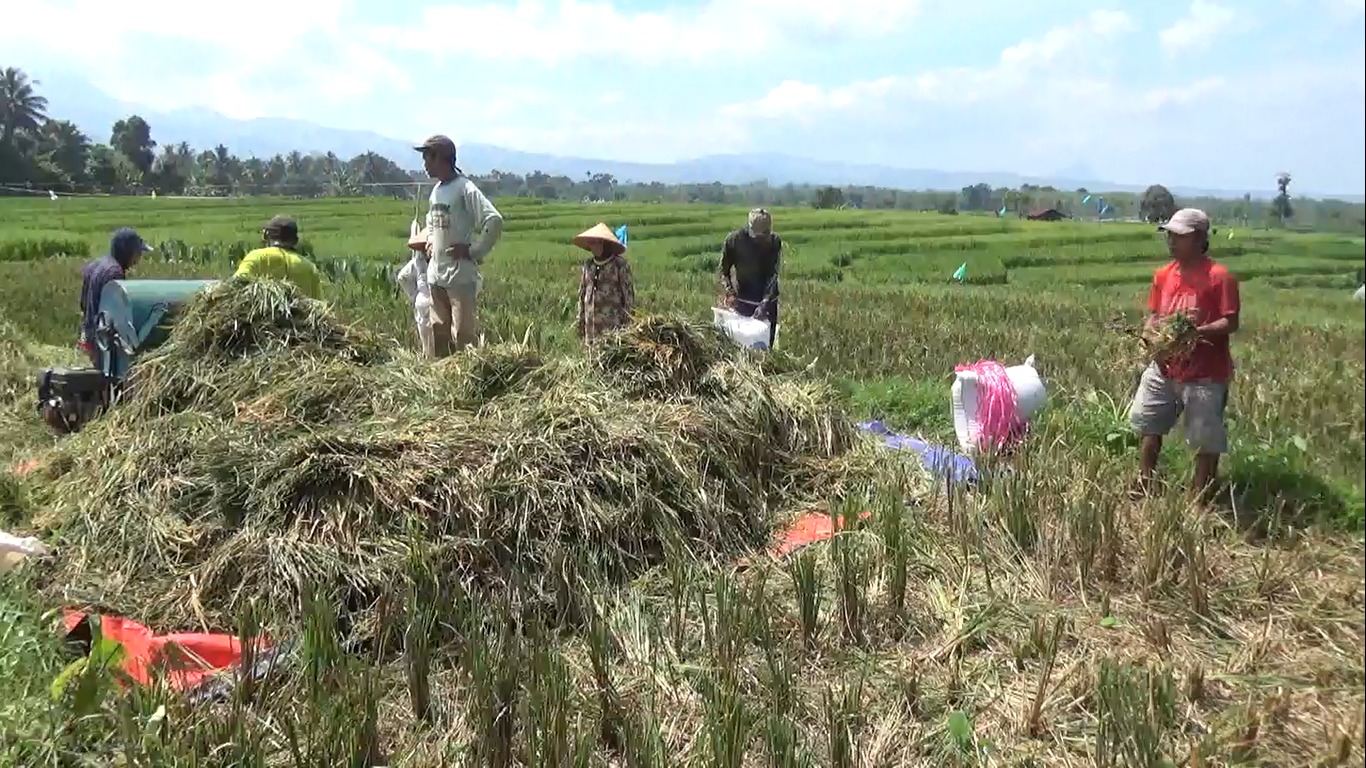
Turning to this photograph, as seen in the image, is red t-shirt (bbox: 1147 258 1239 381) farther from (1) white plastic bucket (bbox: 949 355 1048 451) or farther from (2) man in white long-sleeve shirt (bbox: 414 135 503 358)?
(2) man in white long-sleeve shirt (bbox: 414 135 503 358)

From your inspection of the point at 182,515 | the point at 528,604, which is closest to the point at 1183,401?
the point at 528,604

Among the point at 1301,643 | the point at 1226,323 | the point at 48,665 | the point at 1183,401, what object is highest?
the point at 1226,323

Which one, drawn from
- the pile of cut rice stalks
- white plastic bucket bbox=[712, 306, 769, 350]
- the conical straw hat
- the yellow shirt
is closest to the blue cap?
the yellow shirt

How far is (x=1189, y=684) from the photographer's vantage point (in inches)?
100

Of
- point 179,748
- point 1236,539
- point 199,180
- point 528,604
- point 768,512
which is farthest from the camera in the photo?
point 199,180

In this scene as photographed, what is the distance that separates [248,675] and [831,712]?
156cm

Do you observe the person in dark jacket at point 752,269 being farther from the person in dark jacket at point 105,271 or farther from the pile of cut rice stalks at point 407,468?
the person in dark jacket at point 105,271

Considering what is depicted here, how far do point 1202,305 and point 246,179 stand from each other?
69.1 meters

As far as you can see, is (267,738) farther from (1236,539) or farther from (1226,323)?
(1226,323)

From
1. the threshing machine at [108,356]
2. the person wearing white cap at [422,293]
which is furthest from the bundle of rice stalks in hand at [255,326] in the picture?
the person wearing white cap at [422,293]

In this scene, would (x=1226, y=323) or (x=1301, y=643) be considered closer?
(x=1301, y=643)

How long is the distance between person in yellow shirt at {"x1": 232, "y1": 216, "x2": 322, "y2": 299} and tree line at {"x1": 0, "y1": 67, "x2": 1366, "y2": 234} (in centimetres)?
1419

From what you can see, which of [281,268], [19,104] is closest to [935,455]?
[281,268]

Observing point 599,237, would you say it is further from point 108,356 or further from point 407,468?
point 108,356
